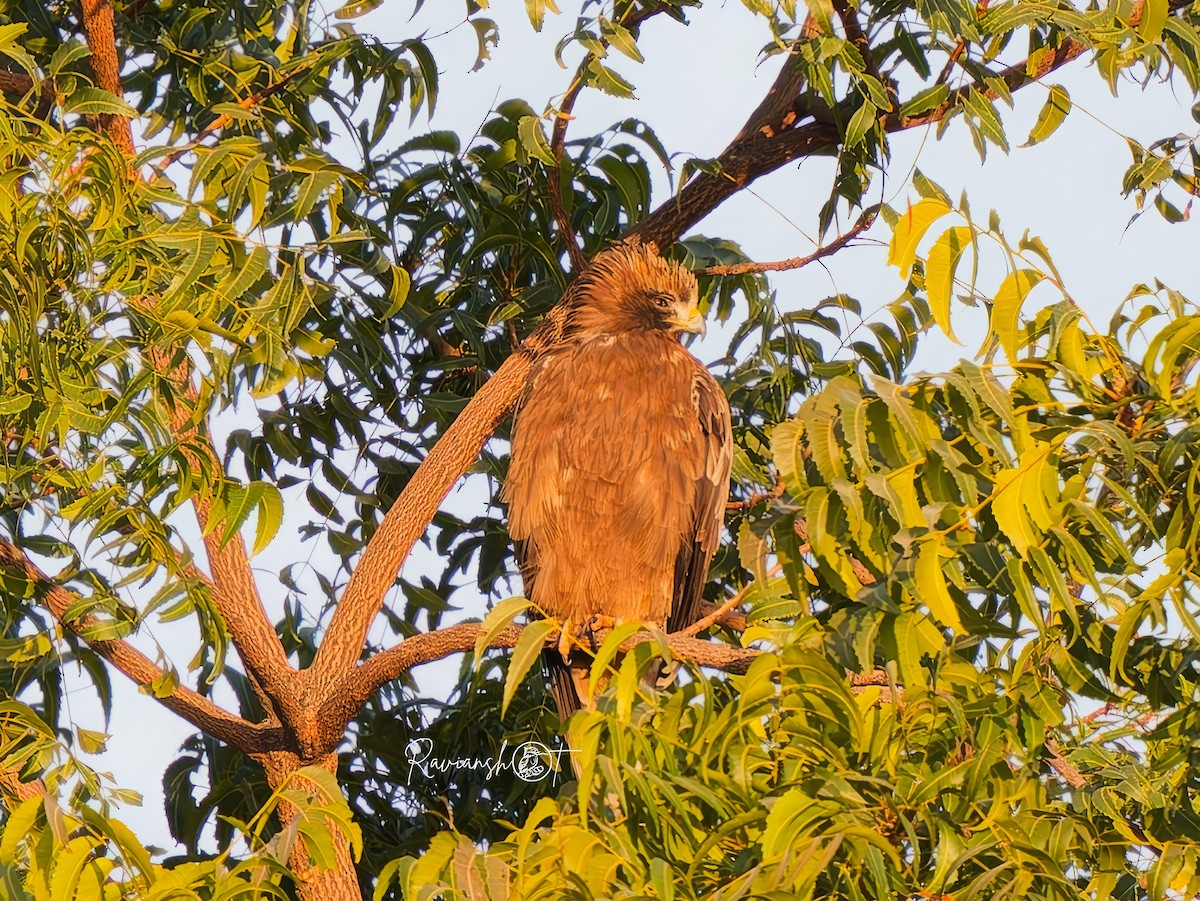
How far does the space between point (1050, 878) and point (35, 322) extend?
1.98 metres

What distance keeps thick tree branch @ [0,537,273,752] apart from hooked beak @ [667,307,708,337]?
2.03 m

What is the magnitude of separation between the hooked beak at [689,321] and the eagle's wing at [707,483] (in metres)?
0.18

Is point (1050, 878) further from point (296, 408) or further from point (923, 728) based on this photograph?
point (296, 408)

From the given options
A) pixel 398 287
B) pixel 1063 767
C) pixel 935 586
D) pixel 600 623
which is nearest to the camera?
pixel 935 586

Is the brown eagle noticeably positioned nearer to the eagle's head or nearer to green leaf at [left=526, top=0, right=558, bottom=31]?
the eagle's head

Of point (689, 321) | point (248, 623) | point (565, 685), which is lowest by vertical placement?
point (565, 685)

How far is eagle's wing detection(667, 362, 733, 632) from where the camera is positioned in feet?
14.6

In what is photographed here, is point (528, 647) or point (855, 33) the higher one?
point (855, 33)

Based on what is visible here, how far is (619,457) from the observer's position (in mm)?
4539

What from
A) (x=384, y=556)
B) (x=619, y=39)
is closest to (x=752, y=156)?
(x=619, y=39)

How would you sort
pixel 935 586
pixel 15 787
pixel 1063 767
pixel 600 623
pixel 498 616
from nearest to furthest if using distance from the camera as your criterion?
pixel 935 586 → pixel 498 616 → pixel 15 787 → pixel 1063 767 → pixel 600 623

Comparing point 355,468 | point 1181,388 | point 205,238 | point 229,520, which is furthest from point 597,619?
point 1181,388

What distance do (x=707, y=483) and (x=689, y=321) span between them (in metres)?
0.62

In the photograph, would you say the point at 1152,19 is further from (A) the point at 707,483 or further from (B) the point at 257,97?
(B) the point at 257,97
